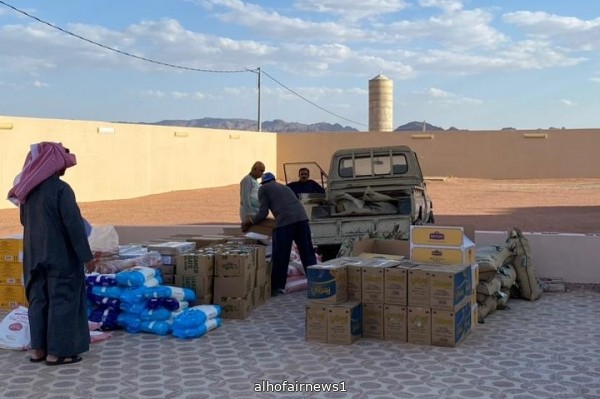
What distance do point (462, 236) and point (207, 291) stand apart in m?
2.87

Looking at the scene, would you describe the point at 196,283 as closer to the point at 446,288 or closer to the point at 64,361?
the point at 64,361

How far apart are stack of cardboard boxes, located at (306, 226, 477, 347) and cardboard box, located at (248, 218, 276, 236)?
2.74m

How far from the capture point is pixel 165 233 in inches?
463

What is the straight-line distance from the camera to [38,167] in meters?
5.75

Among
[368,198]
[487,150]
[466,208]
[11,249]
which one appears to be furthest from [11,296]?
[487,150]

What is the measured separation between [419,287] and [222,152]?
1046 inches

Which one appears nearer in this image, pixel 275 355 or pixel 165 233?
pixel 275 355

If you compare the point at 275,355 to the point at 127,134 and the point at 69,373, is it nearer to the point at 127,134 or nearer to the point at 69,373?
the point at 69,373

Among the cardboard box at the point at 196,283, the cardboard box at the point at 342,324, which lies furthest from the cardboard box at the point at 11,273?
the cardboard box at the point at 342,324

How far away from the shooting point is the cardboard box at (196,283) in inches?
302

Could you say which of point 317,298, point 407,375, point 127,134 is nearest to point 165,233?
point 317,298

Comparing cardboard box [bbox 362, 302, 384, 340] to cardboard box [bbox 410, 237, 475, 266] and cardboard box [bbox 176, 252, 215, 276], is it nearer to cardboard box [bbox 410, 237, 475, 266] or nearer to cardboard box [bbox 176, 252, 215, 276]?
cardboard box [bbox 410, 237, 475, 266]

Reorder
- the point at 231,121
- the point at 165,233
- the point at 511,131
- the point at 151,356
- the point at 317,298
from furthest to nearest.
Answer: the point at 231,121, the point at 511,131, the point at 165,233, the point at 317,298, the point at 151,356

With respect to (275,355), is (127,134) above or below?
above
